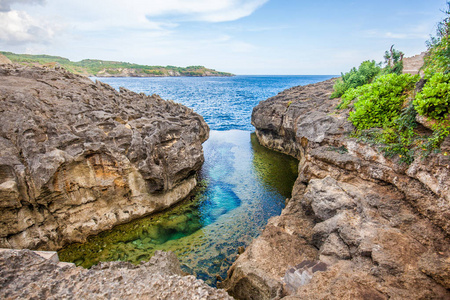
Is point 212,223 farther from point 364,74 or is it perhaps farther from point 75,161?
point 364,74

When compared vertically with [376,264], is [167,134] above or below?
above

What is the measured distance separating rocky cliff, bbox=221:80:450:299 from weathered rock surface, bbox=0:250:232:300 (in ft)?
7.88

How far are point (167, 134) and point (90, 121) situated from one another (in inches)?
180

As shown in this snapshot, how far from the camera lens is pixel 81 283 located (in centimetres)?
554

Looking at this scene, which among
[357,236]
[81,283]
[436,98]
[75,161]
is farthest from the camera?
[75,161]

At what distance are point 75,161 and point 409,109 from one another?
15.0 meters

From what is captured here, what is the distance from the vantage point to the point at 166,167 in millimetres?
14656

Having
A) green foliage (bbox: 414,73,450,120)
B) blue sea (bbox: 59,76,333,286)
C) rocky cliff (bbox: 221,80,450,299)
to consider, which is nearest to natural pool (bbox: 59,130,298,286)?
blue sea (bbox: 59,76,333,286)

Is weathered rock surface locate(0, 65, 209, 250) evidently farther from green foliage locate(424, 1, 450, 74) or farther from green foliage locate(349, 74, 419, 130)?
green foliage locate(424, 1, 450, 74)

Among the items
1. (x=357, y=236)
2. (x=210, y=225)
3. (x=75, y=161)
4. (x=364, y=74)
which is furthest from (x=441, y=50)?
(x=75, y=161)

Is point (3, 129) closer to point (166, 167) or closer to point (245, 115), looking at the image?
point (166, 167)

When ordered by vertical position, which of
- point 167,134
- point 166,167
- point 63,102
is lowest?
point 166,167

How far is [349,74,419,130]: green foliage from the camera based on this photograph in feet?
32.8

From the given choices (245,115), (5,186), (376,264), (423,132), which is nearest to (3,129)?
(5,186)
